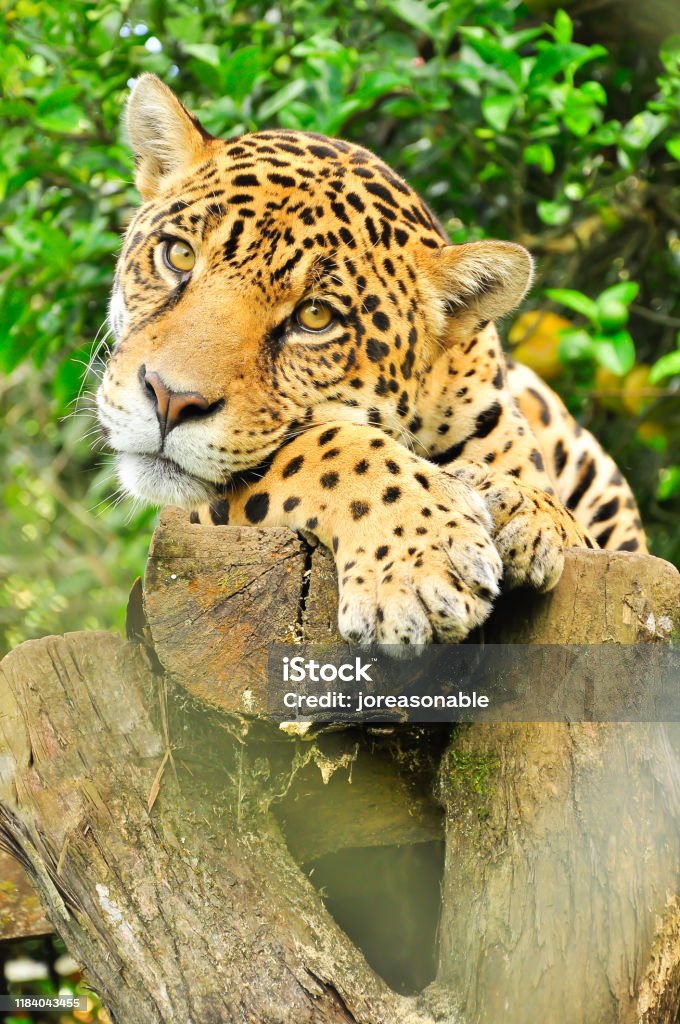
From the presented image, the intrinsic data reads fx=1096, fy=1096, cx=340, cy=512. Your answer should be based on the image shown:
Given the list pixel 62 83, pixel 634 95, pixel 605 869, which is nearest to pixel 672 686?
pixel 605 869

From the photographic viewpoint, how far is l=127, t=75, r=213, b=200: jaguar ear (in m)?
4.19

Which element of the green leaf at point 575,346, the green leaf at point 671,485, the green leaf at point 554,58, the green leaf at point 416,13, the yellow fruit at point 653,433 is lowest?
the green leaf at point 671,485

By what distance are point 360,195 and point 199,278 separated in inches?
30.1

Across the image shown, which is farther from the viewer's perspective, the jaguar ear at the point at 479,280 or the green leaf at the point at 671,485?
the green leaf at the point at 671,485

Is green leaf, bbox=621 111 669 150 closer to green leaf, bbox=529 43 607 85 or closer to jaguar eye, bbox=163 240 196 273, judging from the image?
green leaf, bbox=529 43 607 85

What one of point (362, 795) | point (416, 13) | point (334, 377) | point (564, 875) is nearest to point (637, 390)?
point (416, 13)

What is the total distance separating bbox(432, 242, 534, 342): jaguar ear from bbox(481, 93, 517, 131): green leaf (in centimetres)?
107

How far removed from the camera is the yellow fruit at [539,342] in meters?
6.15

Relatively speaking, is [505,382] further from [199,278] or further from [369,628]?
[369,628]

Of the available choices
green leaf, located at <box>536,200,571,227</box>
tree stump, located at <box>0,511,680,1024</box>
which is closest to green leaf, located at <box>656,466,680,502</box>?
green leaf, located at <box>536,200,571,227</box>

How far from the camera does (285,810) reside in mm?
2904

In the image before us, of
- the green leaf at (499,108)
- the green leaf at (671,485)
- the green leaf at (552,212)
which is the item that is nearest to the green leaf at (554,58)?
the green leaf at (499,108)

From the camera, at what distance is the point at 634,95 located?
6.38 meters

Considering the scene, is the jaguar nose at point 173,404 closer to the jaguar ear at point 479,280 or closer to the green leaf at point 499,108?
the jaguar ear at point 479,280
